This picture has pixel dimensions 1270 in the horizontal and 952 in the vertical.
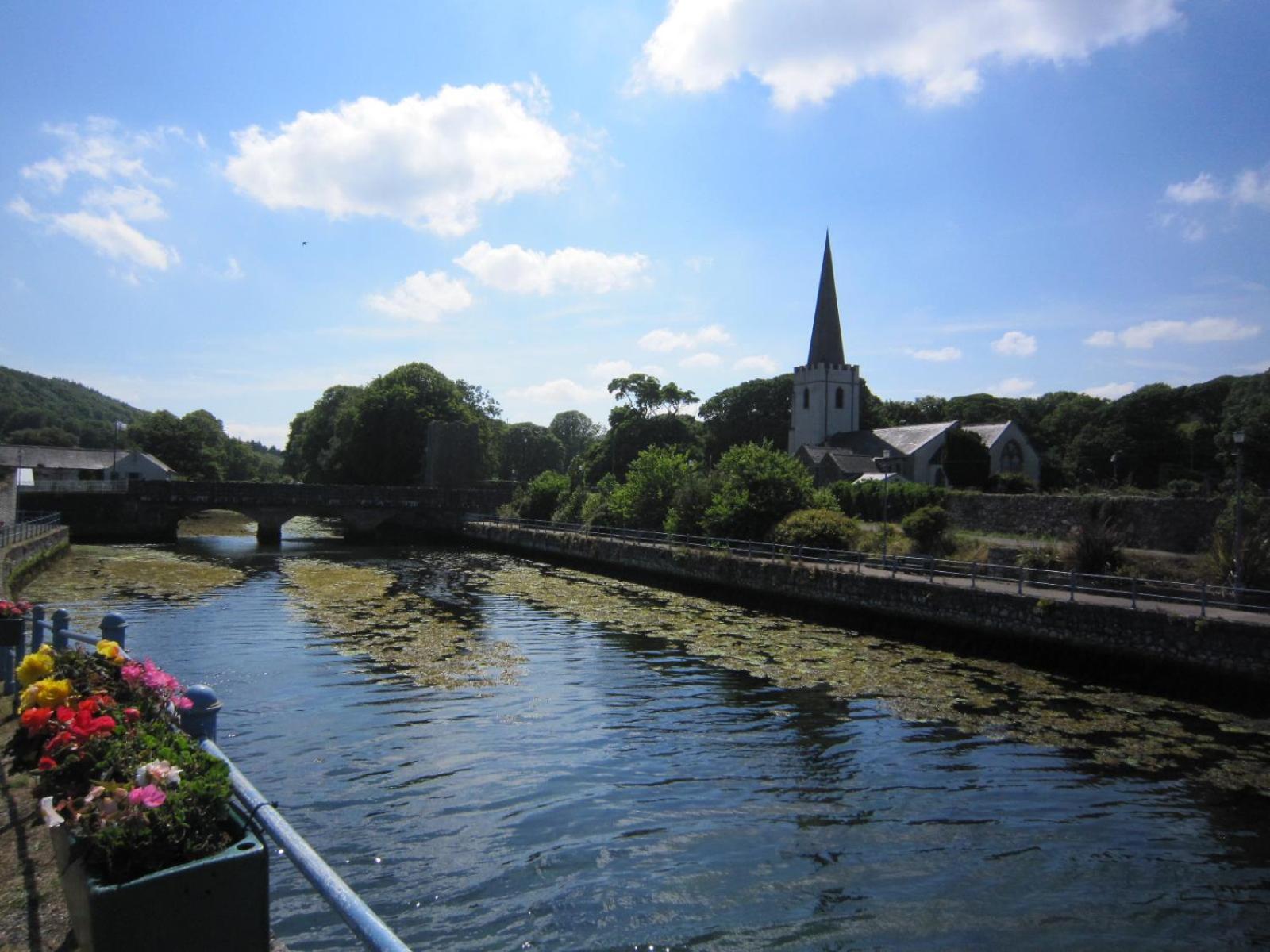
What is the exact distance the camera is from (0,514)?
33.1 meters

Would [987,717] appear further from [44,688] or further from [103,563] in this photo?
[103,563]

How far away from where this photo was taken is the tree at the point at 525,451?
103 m

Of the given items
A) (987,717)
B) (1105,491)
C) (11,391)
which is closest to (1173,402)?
(1105,491)

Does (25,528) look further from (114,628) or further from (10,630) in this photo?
(114,628)

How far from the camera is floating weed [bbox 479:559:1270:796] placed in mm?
11555

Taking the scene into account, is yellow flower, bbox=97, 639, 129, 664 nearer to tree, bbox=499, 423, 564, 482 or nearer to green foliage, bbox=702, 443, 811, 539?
green foliage, bbox=702, 443, 811, 539

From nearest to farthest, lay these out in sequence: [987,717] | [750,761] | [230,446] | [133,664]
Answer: [133,664] → [750,761] → [987,717] → [230,446]

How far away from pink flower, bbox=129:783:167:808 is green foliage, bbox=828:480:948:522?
33.4 meters

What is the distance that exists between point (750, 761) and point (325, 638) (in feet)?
37.3

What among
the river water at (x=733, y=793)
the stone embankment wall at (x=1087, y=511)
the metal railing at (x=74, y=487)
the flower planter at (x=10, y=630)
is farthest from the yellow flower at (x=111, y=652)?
the metal railing at (x=74, y=487)

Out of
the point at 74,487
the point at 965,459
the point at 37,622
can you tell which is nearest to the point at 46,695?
the point at 37,622

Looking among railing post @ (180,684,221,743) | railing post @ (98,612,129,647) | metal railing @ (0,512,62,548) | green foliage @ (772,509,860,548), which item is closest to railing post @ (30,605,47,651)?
railing post @ (98,612,129,647)

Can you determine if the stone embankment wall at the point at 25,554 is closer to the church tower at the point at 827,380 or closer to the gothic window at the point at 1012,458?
the church tower at the point at 827,380

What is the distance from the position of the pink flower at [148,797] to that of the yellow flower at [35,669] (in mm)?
2049
